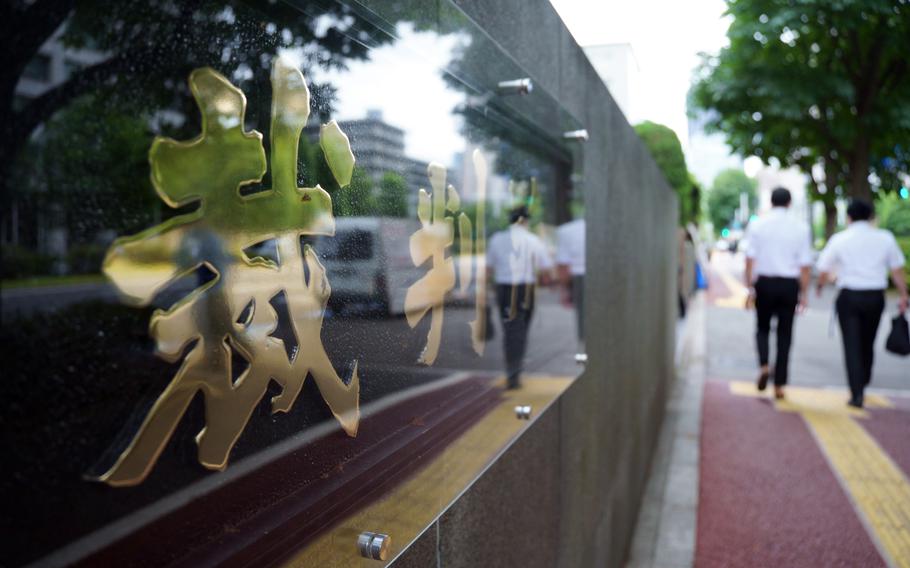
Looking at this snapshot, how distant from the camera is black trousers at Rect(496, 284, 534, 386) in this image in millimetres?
1829

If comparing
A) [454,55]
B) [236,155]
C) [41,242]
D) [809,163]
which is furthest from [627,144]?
[809,163]

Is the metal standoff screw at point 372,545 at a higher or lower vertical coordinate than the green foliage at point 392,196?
lower

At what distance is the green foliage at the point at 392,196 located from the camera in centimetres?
118

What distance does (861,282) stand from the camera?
20.0 feet

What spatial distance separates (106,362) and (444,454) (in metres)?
0.82

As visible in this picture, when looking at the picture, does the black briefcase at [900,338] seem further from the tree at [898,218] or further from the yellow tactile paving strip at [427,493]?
the tree at [898,218]

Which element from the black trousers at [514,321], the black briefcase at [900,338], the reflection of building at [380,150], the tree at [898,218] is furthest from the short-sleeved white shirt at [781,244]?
the tree at [898,218]

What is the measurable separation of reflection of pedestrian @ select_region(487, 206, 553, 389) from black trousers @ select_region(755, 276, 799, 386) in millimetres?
4950

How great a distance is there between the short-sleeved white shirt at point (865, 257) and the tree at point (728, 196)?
8388cm

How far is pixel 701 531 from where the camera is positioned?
3.94 metres

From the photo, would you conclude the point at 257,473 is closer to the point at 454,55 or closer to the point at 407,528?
the point at 407,528

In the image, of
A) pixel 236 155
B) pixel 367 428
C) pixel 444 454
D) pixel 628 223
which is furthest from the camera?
→ pixel 628 223

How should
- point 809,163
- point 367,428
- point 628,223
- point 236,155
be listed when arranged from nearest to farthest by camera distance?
1. point 236,155
2. point 367,428
3. point 628,223
4. point 809,163

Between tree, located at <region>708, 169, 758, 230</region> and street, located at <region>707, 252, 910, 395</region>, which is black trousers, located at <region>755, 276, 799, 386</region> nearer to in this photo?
street, located at <region>707, 252, 910, 395</region>
